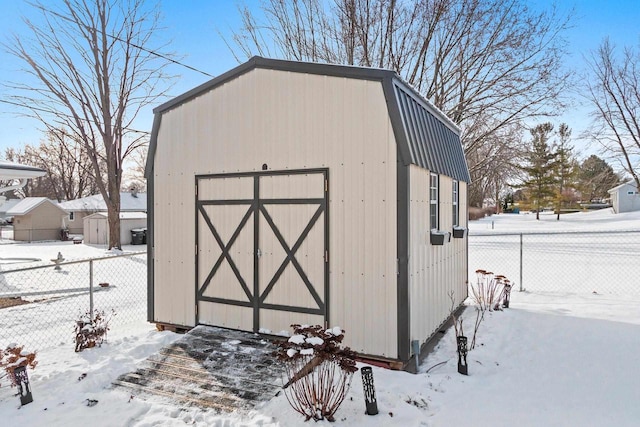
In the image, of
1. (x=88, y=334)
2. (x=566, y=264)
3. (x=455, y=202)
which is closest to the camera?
(x=88, y=334)

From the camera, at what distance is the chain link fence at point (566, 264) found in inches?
364

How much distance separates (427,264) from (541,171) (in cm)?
3314

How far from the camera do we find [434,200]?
216 inches

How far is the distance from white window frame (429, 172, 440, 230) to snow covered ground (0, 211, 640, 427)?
1.70m

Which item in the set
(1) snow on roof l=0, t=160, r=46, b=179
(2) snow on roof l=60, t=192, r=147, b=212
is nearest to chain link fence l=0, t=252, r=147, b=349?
(1) snow on roof l=0, t=160, r=46, b=179

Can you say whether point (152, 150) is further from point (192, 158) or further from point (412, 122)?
point (412, 122)

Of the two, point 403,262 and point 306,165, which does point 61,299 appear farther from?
point 403,262

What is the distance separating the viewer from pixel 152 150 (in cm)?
609

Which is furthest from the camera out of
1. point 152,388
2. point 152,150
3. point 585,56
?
point 585,56

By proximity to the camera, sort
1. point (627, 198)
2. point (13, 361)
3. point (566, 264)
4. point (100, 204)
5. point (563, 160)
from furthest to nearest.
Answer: point (627, 198)
point (563, 160)
point (100, 204)
point (566, 264)
point (13, 361)

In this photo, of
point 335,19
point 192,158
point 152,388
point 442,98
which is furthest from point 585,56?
point 152,388

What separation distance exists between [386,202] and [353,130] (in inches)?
36.8

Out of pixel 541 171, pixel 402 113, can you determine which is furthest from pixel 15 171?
pixel 541 171

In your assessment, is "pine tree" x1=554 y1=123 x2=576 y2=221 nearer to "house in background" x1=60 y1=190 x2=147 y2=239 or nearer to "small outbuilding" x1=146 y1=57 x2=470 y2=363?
"small outbuilding" x1=146 y1=57 x2=470 y2=363
